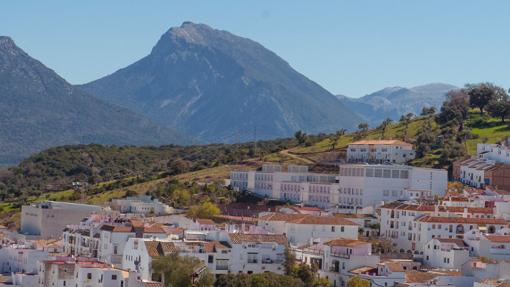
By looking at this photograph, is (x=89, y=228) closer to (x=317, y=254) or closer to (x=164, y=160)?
(x=317, y=254)

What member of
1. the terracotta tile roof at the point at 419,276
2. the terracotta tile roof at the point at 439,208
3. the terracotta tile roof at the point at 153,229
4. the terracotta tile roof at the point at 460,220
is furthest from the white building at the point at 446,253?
the terracotta tile roof at the point at 153,229

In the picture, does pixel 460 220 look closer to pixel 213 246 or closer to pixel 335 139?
pixel 213 246

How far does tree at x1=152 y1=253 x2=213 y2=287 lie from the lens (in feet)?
203

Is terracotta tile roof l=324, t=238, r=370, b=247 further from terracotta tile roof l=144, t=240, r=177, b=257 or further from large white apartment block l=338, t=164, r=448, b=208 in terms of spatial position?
large white apartment block l=338, t=164, r=448, b=208

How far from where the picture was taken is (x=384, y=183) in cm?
8819

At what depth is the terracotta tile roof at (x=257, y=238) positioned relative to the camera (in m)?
66.8

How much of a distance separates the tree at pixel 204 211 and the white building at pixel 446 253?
18769mm

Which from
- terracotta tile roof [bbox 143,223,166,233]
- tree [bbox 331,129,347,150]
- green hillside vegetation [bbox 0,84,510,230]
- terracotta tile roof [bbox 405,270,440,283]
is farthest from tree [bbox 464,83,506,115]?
terracotta tile roof [bbox 405,270,440,283]

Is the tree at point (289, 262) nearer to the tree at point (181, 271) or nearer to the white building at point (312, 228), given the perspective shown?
the tree at point (181, 271)

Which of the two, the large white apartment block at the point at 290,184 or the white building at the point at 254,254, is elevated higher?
the large white apartment block at the point at 290,184

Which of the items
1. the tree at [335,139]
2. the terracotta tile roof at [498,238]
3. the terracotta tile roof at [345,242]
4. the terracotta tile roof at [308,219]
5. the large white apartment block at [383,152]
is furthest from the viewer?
the tree at [335,139]

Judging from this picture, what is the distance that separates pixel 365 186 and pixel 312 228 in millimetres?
15490

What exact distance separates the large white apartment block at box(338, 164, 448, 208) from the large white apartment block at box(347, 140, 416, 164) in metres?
11.1

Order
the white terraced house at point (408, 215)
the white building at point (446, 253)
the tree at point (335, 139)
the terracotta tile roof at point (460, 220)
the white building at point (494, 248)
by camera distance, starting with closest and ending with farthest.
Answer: the white building at point (446, 253)
the white building at point (494, 248)
the terracotta tile roof at point (460, 220)
the white terraced house at point (408, 215)
the tree at point (335, 139)
